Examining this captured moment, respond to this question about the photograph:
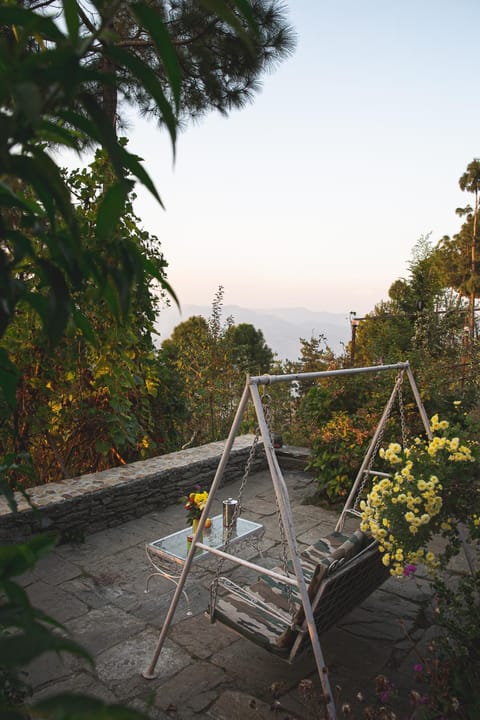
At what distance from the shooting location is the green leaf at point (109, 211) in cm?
67

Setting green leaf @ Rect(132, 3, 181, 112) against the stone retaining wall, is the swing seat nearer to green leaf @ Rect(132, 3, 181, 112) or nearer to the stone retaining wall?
the stone retaining wall

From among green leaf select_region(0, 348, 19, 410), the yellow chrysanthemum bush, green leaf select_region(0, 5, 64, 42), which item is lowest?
the yellow chrysanthemum bush

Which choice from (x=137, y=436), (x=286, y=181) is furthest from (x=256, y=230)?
(x=137, y=436)

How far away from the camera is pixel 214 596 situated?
2.63 meters

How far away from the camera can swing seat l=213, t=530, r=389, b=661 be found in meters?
2.22

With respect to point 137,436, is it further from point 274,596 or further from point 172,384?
point 274,596

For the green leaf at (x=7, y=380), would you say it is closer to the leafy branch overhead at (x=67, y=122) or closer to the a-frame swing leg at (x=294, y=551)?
the leafy branch overhead at (x=67, y=122)

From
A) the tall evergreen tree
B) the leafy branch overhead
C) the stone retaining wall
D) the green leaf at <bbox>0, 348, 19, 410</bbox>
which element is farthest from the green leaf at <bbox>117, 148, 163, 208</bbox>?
the tall evergreen tree

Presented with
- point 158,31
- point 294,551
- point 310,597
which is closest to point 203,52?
point 294,551

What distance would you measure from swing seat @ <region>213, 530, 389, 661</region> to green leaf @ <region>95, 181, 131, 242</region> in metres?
1.89

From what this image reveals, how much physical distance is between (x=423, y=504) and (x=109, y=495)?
9.55 feet

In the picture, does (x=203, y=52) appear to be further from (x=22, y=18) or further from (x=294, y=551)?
(x=22, y=18)

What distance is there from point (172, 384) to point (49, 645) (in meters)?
5.28

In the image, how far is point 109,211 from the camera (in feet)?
2.27
